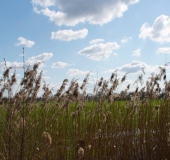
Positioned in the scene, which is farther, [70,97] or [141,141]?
[141,141]

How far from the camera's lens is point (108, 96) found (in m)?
3.31

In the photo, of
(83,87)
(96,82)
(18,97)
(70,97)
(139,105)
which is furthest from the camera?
(139,105)

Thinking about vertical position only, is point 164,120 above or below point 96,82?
below

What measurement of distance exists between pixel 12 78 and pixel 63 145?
1153 millimetres

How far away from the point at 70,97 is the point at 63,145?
2.48 ft

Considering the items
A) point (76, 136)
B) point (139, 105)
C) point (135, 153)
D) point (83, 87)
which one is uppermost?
point (83, 87)

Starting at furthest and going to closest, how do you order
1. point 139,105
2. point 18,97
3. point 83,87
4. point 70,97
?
point 139,105, point 83,87, point 70,97, point 18,97

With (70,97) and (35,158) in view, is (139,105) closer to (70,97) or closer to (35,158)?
(70,97)

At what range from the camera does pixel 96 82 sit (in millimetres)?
3484

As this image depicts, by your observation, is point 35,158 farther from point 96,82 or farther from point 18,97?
point 96,82

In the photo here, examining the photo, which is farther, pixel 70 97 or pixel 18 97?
pixel 70 97

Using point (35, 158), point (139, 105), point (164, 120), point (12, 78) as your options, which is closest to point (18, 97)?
point (12, 78)

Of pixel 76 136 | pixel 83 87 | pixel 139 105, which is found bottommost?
pixel 76 136

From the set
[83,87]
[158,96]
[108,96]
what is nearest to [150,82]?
[158,96]
